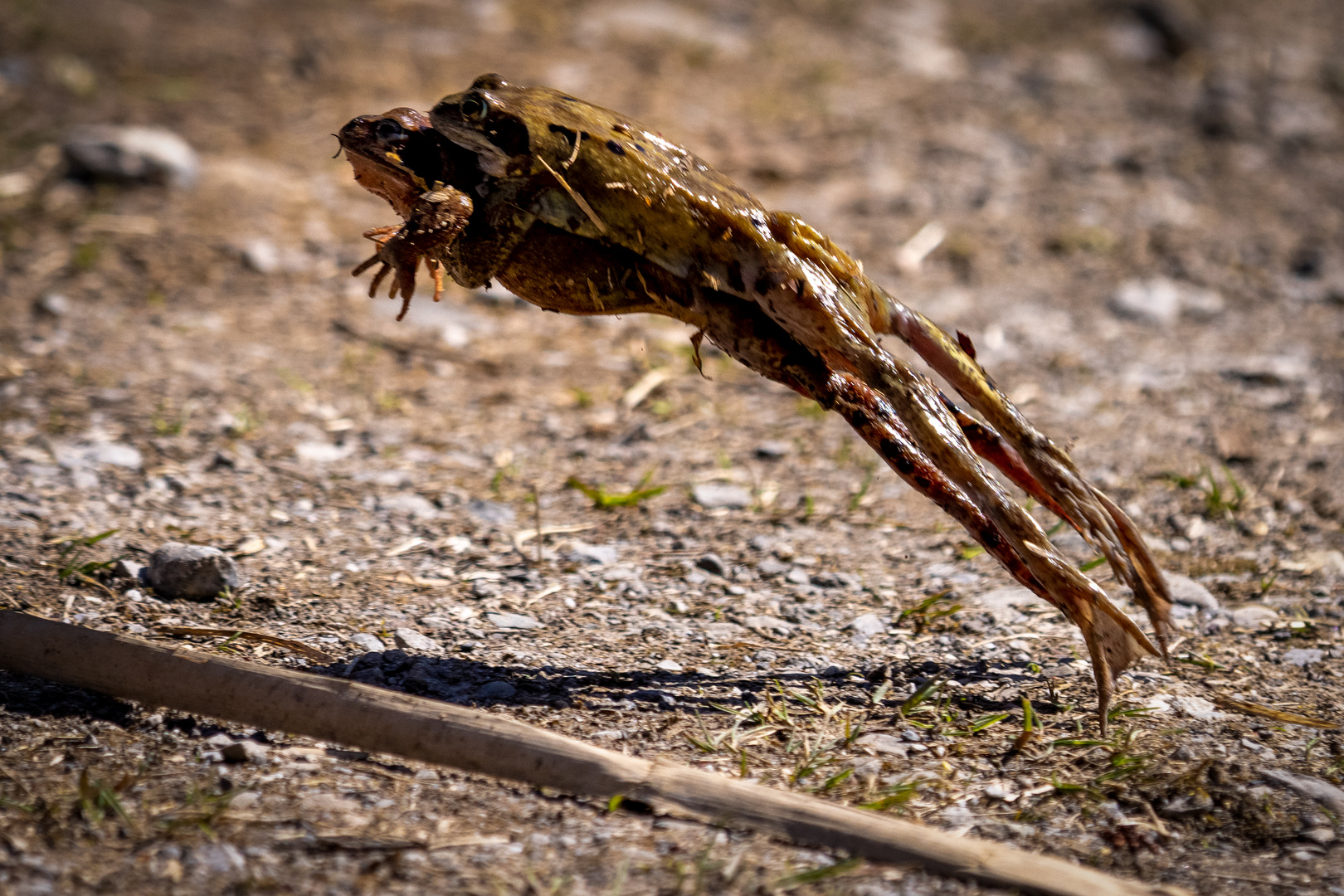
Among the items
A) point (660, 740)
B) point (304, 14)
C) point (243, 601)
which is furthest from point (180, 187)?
point (660, 740)

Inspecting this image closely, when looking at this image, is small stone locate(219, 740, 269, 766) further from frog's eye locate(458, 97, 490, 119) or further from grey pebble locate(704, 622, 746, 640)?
frog's eye locate(458, 97, 490, 119)

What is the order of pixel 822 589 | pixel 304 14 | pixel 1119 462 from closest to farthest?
1. pixel 822 589
2. pixel 1119 462
3. pixel 304 14

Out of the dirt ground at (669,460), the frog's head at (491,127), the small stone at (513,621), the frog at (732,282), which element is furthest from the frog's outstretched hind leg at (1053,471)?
the small stone at (513,621)

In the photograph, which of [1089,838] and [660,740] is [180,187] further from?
[1089,838]

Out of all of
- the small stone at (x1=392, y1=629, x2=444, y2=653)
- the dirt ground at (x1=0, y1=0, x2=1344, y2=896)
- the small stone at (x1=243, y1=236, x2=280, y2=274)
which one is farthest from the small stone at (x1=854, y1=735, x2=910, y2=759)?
the small stone at (x1=243, y1=236, x2=280, y2=274)

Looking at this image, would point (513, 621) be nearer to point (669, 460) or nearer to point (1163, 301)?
point (669, 460)

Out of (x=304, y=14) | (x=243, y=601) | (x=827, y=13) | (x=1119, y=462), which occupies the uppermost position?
(x=827, y=13)

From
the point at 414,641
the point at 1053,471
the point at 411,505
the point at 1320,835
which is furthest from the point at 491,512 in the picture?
the point at 1320,835
